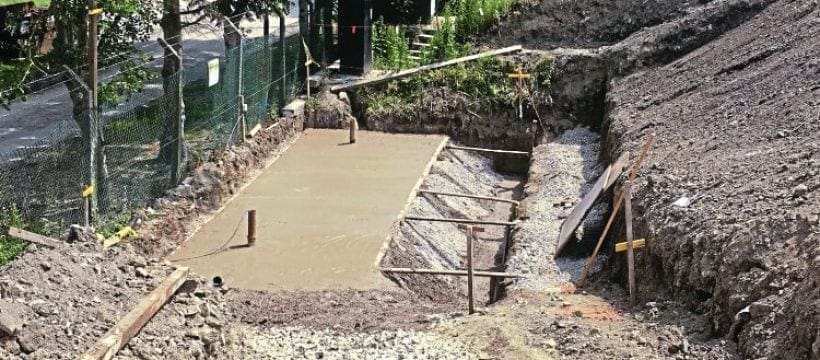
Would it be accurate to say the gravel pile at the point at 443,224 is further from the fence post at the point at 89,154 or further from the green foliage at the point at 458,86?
the fence post at the point at 89,154

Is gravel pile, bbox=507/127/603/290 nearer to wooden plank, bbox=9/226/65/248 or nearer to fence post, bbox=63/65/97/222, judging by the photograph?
fence post, bbox=63/65/97/222

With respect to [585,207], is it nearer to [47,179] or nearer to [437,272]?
[437,272]

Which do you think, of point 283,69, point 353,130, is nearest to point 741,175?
point 353,130

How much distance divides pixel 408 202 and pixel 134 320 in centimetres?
721

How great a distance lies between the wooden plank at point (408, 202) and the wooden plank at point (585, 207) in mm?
2417

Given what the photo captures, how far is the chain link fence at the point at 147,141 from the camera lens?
503 inches

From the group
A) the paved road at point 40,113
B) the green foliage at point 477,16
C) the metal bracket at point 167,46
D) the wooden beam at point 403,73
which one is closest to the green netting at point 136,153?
the metal bracket at point 167,46

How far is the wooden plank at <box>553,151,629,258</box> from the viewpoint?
48.5 ft

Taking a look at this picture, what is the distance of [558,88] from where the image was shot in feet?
76.4

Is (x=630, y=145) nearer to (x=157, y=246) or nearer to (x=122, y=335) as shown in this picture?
(x=157, y=246)

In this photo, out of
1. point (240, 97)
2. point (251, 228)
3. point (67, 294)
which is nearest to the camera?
point (67, 294)

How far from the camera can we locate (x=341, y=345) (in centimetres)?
1189

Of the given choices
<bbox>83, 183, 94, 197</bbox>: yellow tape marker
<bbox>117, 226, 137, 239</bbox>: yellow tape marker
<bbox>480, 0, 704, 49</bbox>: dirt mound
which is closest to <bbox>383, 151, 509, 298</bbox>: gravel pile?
<bbox>117, 226, 137, 239</bbox>: yellow tape marker

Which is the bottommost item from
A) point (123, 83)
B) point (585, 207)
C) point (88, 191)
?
point (585, 207)
